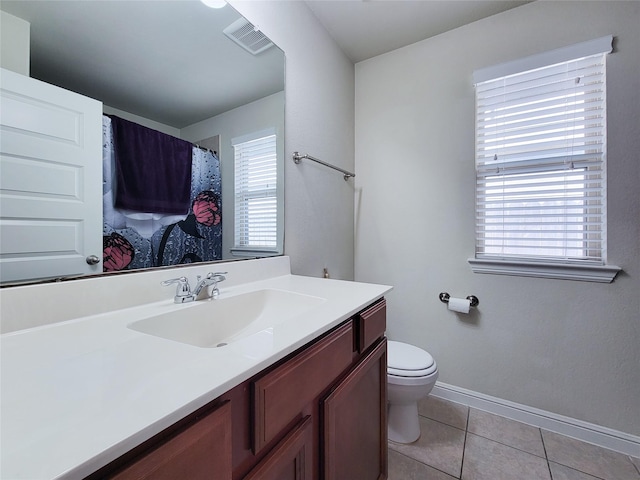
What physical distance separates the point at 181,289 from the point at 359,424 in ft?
2.46

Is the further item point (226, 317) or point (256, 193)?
point (256, 193)

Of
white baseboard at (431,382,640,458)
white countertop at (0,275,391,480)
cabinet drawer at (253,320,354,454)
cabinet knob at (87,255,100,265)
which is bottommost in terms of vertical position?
white baseboard at (431,382,640,458)

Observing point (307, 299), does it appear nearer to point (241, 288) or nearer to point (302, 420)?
point (241, 288)

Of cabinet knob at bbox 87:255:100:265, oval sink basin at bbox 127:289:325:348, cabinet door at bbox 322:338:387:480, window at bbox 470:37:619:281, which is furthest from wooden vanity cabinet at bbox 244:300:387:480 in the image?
window at bbox 470:37:619:281

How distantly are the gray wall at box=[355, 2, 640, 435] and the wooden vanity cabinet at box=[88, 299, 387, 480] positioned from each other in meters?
0.94

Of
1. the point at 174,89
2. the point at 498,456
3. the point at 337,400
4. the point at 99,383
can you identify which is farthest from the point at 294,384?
the point at 498,456

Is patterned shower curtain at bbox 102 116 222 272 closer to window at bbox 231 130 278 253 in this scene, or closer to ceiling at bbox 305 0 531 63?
window at bbox 231 130 278 253

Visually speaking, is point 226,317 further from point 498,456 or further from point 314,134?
point 498,456

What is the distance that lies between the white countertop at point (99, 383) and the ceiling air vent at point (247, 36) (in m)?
1.19

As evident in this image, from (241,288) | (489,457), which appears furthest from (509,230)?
(241,288)

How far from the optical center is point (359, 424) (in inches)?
37.0

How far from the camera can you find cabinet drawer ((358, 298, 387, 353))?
0.94m

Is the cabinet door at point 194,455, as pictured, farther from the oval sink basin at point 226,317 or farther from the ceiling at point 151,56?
the ceiling at point 151,56

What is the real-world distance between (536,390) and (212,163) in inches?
83.2
